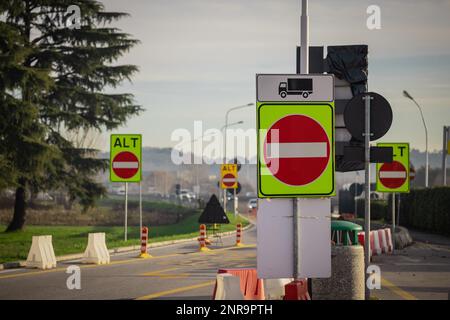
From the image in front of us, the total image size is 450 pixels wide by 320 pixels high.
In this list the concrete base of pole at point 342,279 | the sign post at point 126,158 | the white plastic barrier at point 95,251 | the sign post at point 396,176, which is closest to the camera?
the concrete base of pole at point 342,279

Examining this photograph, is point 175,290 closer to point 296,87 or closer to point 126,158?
point 296,87

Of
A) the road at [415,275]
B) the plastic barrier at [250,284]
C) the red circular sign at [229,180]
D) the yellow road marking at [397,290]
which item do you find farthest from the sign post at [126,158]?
the plastic barrier at [250,284]

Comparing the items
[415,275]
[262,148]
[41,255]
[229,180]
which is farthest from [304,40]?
[229,180]

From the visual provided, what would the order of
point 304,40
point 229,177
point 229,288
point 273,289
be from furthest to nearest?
point 229,177 → point 273,289 → point 304,40 → point 229,288

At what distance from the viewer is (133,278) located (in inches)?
674

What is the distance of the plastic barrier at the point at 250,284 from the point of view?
11064 mm

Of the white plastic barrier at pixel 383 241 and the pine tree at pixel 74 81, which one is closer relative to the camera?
the white plastic barrier at pixel 383 241

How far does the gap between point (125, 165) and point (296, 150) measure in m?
19.2

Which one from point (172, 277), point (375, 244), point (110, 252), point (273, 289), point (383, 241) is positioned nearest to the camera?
point (273, 289)

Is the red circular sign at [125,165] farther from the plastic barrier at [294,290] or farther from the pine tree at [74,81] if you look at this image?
the plastic barrier at [294,290]

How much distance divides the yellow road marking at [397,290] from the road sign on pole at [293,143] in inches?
251
